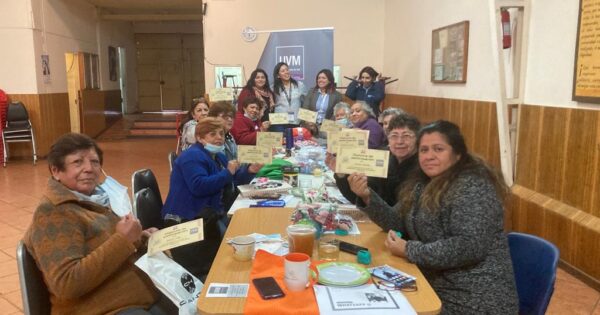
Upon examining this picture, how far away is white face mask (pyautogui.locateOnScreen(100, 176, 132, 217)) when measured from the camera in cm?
200

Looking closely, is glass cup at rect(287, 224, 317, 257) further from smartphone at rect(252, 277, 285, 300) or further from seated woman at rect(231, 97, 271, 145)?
seated woman at rect(231, 97, 271, 145)

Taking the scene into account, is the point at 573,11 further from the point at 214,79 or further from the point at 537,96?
the point at 214,79

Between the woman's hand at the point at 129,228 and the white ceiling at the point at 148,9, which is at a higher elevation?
the white ceiling at the point at 148,9

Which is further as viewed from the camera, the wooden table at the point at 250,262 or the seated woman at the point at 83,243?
the seated woman at the point at 83,243

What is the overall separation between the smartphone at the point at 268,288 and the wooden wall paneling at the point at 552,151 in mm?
2792

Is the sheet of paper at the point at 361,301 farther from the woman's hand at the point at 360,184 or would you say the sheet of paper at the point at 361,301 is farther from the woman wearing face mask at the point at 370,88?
the woman wearing face mask at the point at 370,88

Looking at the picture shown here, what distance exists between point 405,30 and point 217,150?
510 centimetres

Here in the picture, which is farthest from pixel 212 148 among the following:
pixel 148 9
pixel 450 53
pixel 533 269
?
pixel 148 9

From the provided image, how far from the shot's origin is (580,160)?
3.16 metres

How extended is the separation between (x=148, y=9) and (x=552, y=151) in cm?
1131

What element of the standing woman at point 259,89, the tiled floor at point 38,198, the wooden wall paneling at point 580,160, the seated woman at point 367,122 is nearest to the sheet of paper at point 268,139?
the seated woman at point 367,122

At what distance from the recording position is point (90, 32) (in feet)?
36.8

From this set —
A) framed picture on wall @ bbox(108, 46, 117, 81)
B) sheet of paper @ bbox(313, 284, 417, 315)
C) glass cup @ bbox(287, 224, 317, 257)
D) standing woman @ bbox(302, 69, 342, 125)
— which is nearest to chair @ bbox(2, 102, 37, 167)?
framed picture on wall @ bbox(108, 46, 117, 81)

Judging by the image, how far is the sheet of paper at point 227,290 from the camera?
4.65ft
